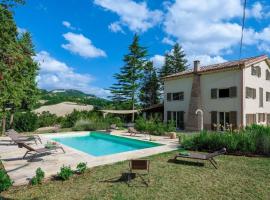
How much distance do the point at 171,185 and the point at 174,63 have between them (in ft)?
150

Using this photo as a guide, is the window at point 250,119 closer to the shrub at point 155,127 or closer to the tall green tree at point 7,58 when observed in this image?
the shrub at point 155,127

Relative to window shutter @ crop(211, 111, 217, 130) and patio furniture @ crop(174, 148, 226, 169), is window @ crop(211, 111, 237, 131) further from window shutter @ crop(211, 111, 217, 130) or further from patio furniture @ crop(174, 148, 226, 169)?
patio furniture @ crop(174, 148, 226, 169)

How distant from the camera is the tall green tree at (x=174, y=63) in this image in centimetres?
5097

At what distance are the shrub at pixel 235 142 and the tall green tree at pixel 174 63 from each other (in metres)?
37.2

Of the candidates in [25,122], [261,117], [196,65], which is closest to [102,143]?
[25,122]

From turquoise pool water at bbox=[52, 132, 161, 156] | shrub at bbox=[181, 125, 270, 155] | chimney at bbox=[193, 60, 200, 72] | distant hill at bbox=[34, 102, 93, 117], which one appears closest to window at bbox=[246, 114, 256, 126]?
chimney at bbox=[193, 60, 200, 72]

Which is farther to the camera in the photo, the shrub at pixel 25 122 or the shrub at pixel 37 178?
the shrub at pixel 25 122

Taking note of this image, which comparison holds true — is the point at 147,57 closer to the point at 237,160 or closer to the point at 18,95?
the point at 237,160

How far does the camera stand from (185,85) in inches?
1144

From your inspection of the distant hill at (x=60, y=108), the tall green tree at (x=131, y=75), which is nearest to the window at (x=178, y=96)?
the tall green tree at (x=131, y=75)

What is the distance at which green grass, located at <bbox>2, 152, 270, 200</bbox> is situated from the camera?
6.79m

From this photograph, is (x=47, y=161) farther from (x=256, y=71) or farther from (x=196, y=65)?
(x=256, y=71)

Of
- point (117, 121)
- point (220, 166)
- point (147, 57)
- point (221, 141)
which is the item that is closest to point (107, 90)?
point (147, 57)

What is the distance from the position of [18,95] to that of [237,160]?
9.42 m
